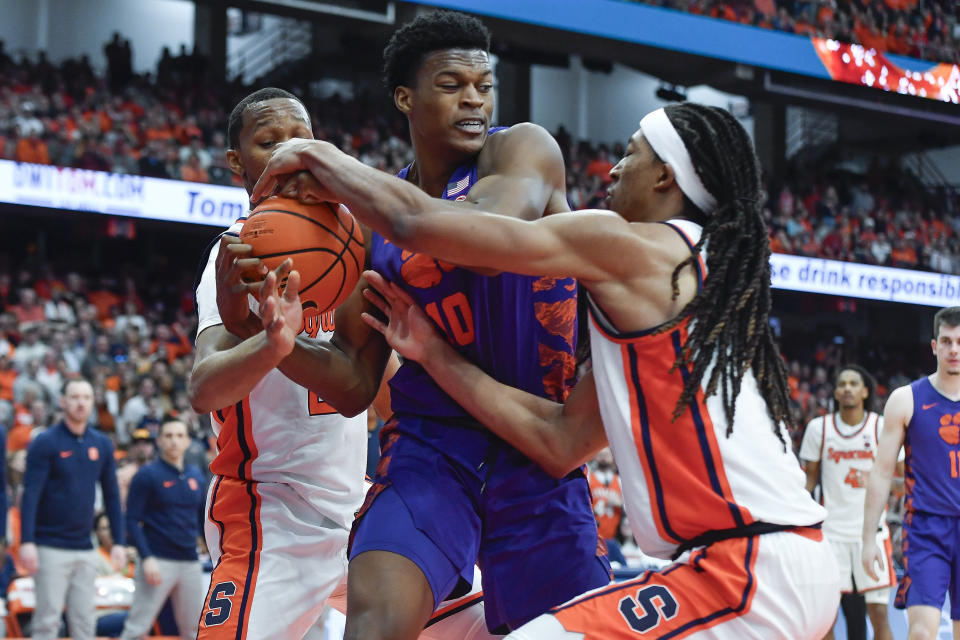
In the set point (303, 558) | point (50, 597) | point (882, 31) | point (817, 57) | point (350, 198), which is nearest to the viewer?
point (350, 198)

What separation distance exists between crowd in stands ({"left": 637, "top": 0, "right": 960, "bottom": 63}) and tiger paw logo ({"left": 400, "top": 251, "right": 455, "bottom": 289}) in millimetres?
17536

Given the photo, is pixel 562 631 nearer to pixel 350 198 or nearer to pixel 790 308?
pixel 350 198

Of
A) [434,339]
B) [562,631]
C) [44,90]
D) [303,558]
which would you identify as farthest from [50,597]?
[44,90]

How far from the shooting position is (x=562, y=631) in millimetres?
2500

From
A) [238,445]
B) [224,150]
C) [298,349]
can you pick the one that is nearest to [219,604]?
[238,445]

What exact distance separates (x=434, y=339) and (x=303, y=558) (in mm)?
948

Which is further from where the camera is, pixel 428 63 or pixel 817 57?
pixel 817 57

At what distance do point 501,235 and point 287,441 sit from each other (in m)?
1.40

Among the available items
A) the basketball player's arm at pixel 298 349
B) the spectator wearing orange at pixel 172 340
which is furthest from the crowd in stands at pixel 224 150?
the basketball player's arm at pixel 298 349

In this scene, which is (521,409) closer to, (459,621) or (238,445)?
(459,621)

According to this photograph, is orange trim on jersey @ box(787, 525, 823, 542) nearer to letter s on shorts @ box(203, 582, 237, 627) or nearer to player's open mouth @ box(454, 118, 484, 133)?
player's open mouth @ box(454, 118, 484, 133)

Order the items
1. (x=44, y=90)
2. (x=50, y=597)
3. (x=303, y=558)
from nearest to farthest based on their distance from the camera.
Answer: (x=303, y=558) < (x=50, y=597) < (x=44, y=90)

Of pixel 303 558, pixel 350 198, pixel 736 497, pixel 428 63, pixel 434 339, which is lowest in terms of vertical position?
pixel 303 558

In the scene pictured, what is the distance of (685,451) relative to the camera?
262cm
